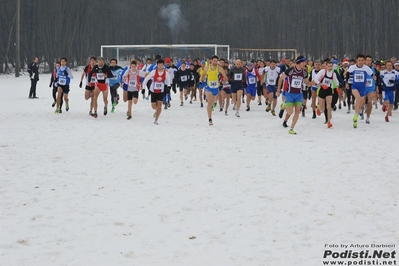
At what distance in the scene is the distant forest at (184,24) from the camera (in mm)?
62094

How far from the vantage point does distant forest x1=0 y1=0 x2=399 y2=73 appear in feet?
204

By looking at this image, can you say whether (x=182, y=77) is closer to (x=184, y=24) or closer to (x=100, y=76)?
(x=100, y=76)

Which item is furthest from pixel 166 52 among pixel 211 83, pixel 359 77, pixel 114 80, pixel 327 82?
pixel 359 77

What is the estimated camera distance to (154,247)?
6.21 metres

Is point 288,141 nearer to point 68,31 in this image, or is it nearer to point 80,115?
point 80,115

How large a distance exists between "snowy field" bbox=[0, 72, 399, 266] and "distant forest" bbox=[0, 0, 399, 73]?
4722cm

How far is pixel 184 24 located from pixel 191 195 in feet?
249

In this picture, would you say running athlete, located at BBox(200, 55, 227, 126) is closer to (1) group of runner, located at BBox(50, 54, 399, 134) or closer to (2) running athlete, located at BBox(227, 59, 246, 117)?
(1) group of runner, located at BBox(50, 54, 399, 134)

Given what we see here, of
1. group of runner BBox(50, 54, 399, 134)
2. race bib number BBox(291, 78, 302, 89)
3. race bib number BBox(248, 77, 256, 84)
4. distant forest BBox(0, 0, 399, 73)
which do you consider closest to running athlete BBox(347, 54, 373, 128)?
group of runner BBox(50, 54, 399, 134)

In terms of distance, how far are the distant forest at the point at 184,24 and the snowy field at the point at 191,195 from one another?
4722 cm

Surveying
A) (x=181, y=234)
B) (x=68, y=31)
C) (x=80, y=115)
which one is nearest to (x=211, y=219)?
(x=181, y=234)

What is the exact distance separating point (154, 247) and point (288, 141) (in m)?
8.19

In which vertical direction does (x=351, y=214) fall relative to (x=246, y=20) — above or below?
below

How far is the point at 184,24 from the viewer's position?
271 ft
